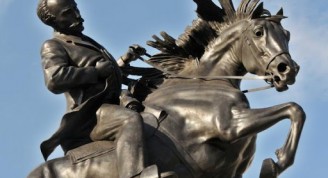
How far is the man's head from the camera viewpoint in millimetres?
12898

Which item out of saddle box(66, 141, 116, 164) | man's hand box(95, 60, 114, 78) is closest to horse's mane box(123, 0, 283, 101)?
man's hand box(95, 60, 114, 78)

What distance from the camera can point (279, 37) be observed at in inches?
502

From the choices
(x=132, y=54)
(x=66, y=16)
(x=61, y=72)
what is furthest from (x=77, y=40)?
(x=132, y=54)

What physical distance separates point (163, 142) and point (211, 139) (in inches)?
20.1

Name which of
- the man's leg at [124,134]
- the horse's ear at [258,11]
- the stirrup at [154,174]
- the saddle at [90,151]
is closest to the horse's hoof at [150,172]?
the stirrup at [154,174]

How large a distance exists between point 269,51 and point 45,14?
2.50 metres

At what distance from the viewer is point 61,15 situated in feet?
42.3

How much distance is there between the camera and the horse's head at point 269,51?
12.5m

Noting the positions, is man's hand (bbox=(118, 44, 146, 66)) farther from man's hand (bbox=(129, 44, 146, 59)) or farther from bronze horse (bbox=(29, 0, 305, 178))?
bronze horse (bbox=(29, 0, 305, 178))

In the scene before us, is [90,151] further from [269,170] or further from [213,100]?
[269,170]

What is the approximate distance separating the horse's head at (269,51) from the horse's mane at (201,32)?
13.7 inches

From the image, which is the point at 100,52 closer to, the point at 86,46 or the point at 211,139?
the point at 86,46

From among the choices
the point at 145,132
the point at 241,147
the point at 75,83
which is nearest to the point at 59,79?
the point at 75,83

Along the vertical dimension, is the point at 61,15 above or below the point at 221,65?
above
